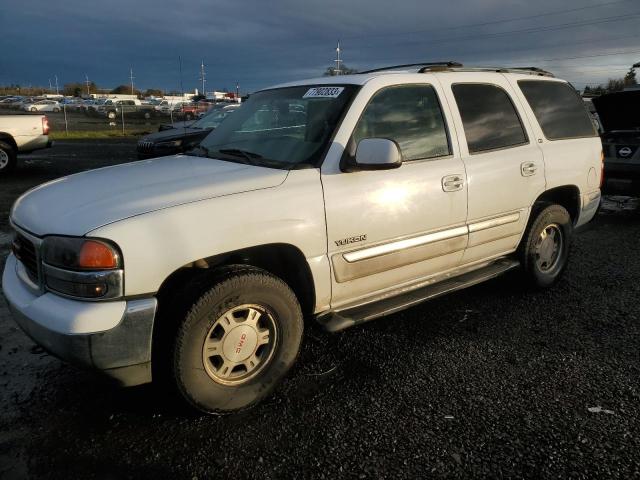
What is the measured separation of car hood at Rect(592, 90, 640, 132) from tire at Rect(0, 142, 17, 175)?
1179 centimetres

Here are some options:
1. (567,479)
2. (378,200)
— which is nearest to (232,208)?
(378,200)

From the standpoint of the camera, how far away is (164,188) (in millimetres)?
2783

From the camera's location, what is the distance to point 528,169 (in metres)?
4.11

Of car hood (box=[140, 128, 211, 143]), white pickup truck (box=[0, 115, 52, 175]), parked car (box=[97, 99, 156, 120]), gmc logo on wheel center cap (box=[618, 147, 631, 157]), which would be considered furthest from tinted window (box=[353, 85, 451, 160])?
parked car (box=[97, 99, 156, 120])

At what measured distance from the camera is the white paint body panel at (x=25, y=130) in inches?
460

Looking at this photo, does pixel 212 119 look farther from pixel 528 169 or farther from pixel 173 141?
pixel 528 169

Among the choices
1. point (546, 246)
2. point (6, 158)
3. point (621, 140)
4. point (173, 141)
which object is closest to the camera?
point (546, 246)

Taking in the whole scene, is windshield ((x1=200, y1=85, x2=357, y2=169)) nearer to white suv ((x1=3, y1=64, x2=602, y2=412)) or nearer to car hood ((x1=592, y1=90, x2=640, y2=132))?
white suv ((x1=3, y1=64, x2=602, y2=412))

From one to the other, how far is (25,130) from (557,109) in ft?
38.1

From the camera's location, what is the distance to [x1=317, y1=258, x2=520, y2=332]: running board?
310 centimetres

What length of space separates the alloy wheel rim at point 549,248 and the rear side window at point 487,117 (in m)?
0.88

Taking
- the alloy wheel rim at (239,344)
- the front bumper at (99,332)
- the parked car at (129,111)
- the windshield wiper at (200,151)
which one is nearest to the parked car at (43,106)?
the parked car at (129,111)

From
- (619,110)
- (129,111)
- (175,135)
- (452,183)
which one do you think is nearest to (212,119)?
(175,135)

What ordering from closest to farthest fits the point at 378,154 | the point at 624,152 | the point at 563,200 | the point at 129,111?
1. the point at 378,154
2. the point at 563,200
3. the point at 624,152
4. the point at 129,111
